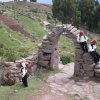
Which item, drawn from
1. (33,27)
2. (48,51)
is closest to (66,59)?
(48,51)

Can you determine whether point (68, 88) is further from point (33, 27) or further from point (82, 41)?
point (33, 27)

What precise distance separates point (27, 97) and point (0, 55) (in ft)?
20.2

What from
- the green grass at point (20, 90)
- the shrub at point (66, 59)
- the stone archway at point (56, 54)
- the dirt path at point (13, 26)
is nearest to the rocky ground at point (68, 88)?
the green grass at point (20, 90)

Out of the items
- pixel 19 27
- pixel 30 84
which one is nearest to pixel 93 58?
pixel 30 84

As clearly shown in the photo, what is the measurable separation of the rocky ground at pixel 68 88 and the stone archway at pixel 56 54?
522 mm

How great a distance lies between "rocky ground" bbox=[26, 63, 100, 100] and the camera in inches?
616

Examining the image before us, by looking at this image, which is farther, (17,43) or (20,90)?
(17,43)

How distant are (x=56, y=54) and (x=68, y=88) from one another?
4000 mm

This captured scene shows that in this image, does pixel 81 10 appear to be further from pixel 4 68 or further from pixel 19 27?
pixel 4 68

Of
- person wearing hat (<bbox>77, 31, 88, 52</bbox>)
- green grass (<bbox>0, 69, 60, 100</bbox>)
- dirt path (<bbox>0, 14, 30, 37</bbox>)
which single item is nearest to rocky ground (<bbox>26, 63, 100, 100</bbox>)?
green grass (<bbox>0, 69, 60, 100</bbox>)

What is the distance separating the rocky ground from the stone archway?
1.71 feet

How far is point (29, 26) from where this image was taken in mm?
35750

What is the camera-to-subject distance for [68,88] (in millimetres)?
16953

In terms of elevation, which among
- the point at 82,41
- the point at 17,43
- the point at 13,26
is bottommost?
the point at 17,43
